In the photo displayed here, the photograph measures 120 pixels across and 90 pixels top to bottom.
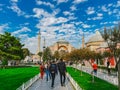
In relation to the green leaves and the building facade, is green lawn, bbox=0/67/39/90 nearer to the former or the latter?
the green leaves

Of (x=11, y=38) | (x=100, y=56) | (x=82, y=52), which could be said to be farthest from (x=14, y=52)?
(x=82, y=52)

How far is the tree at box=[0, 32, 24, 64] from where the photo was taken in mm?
65062

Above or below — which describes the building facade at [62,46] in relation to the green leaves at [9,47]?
above

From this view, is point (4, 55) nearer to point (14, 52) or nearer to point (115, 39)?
point (14, 52)

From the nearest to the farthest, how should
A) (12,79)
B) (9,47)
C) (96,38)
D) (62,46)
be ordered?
(12,79), (9,47), (96,38), (62,46)

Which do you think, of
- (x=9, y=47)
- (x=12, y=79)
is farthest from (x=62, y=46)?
(x=12, y=79)

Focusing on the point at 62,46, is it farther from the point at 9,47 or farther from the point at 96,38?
the point at 9,47

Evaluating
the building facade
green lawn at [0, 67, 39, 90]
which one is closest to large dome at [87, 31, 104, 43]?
the building facade

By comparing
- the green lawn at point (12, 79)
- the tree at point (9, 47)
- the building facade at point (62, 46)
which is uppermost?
the building facade at point (62, 46)

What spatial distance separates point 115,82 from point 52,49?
113m

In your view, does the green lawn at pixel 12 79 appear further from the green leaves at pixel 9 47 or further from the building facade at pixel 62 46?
the building facade at pixel 62 46

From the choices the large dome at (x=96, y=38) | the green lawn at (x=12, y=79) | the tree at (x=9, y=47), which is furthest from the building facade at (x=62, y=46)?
the green lawn at (x=12, y=79)

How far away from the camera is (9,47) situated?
223ft

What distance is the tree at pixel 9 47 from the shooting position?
65062mm
